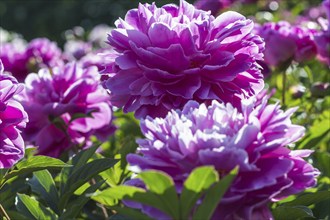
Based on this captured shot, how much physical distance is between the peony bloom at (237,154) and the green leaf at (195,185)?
4cm

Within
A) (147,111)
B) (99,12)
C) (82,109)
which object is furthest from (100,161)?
(99,12)

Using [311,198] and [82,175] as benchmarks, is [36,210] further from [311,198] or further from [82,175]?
[311,198]

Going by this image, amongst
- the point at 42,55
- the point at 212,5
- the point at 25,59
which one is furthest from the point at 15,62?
the point at 212,5

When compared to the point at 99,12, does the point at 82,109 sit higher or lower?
higher

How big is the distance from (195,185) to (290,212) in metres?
0.30

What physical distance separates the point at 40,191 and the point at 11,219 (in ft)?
0.30

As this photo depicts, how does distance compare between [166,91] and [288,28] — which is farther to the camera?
[288,28]

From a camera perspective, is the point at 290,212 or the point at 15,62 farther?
the point at 15,62

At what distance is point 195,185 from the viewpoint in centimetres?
80

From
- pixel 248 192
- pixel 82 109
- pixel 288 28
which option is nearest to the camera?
pixel 248 192

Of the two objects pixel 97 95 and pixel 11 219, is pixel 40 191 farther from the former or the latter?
pixel 97 95

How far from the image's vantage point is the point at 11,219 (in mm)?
1182

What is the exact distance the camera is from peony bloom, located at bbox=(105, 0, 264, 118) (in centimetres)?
114

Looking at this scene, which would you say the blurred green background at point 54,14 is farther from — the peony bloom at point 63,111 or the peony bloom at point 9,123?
the peony bloom at point 9,123
